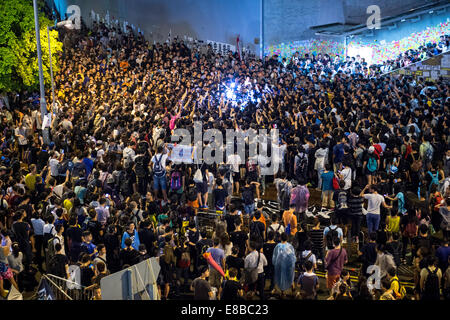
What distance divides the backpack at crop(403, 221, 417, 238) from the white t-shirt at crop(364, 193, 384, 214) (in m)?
0.63

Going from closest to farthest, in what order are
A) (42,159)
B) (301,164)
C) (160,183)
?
(160,183), (301,164), (42,159)

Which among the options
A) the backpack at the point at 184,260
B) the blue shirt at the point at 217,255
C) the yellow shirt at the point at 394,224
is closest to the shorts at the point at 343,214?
the yellow shirt at the point at 394,224

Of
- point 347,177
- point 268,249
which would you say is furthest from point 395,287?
point 347,177

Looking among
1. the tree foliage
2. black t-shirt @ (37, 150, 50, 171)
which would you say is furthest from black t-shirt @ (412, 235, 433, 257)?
the tree foliage

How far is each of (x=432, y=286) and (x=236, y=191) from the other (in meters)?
7.00

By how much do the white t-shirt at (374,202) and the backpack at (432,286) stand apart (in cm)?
261

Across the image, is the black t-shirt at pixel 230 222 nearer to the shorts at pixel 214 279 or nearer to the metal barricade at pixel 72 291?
the shorts at pixel 214 279

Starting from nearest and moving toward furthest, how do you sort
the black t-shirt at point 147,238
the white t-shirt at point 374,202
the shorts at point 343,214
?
the black t-shirt at point 147,238 < the white t-shirt at point 374,202 < the shorts at point 343,214

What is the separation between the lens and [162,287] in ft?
26.1

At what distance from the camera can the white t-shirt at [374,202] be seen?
9.09 metres

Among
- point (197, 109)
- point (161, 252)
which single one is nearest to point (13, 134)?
point (197, 109)

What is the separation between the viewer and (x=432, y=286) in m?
6.54

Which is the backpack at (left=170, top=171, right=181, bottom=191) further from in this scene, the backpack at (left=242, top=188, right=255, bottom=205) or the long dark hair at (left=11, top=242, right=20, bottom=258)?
the long dark hair at (left=11, top=242, right=20, bottom=258)

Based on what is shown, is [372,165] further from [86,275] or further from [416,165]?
[86,275]
